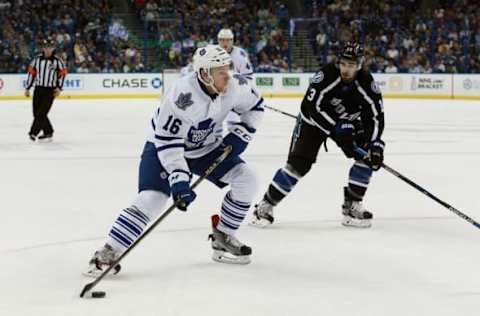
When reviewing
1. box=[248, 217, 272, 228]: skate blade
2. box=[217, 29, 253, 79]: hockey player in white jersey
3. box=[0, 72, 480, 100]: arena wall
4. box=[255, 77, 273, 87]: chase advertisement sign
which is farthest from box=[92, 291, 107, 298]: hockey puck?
box=[255, 77, 273, 87]: chase advertisement sign

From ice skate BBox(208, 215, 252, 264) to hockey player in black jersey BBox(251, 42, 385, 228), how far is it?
929 mm

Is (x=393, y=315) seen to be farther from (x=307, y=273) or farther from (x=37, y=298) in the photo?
(x=37, y=298)

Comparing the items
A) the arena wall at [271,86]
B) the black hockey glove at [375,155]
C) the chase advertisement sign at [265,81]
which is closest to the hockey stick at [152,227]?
the black hockey glove at [375,155]

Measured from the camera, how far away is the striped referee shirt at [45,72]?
10.4m

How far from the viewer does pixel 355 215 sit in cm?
→ 533

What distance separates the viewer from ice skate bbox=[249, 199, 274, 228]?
209 inches

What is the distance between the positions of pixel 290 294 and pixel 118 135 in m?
7.47

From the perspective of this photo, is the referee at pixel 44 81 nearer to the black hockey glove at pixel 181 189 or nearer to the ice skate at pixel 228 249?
the ice skate at pixel 228 249

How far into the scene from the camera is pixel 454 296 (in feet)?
12.0

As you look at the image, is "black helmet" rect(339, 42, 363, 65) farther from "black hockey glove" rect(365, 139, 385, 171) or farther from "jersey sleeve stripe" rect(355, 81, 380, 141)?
"black hockey glove" rect(365, 139, 385, 171)

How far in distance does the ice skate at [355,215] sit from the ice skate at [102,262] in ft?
6.10

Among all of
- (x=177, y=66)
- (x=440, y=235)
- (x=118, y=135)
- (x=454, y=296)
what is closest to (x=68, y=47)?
(x=177, y=66)

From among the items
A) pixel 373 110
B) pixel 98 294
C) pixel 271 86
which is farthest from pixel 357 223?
pixel 271 86

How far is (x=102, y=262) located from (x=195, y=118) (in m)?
0.81
